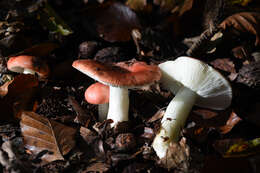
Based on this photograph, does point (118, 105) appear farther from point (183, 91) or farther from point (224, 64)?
point (224, 64)

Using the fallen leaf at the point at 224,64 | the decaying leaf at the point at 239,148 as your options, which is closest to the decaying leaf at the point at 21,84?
the decaying leaf at the point at 239,148

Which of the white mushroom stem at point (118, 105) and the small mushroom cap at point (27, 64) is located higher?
the small mushroom cap at point (27, 64)

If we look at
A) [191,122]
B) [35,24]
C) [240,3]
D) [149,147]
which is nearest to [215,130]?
[191,122]

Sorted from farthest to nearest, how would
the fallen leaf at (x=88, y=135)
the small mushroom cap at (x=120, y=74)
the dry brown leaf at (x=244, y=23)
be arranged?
the dry brown leaf at (x=244, y=23) → the fallen leaf at (x=88, y=135) → the small mushroom cap at (x=120, y=74)

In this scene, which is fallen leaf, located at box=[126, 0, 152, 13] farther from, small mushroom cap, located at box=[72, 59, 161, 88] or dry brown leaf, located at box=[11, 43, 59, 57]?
small mushroom cap, located at box=[72, 59, 161, 88]

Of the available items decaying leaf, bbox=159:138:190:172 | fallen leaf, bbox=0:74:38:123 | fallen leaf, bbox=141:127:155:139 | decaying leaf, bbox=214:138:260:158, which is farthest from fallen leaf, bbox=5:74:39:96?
decaying leaf, bbox=214:138:260:158

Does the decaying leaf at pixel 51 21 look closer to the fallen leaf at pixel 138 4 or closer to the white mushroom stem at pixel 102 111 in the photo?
the fallen leaf at pixel 138 4
